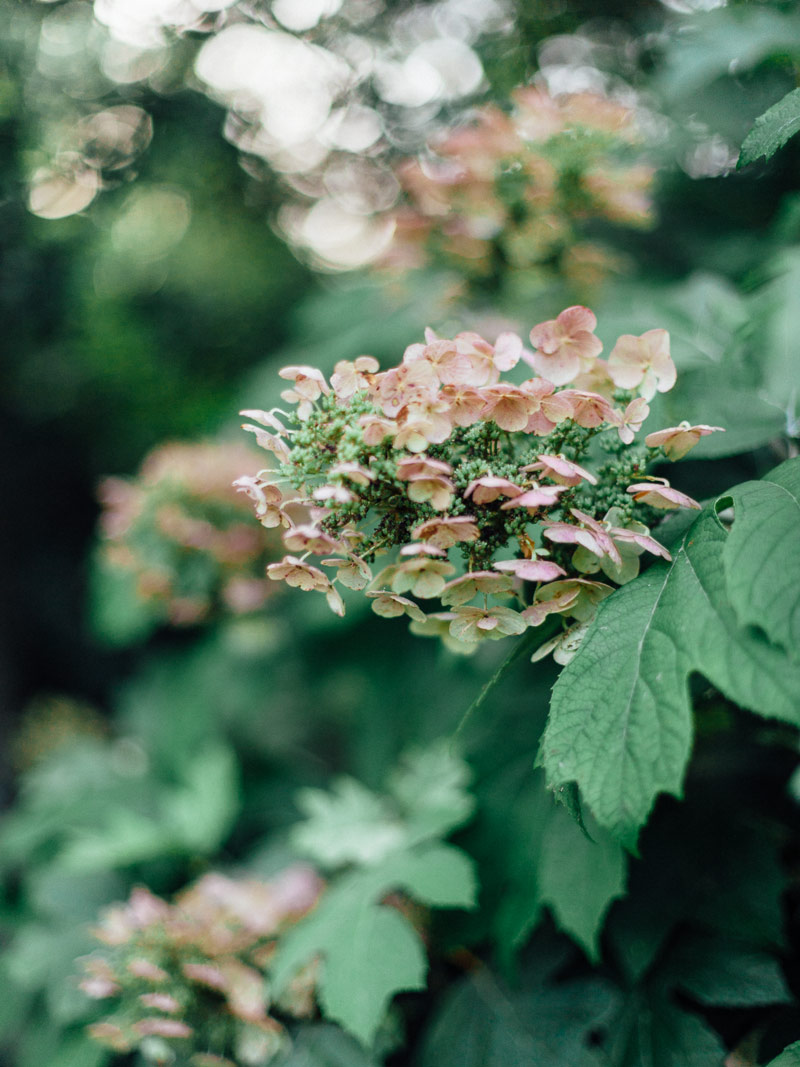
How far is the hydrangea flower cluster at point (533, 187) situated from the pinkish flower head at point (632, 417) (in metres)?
1.01

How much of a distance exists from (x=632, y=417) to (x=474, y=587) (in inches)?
11.1

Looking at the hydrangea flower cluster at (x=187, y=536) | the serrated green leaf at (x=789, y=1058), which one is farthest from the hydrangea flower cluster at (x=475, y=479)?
the hydrangea flower cluster at (x=187, y=536)

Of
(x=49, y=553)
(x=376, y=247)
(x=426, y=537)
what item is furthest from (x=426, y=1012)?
(x=49, y=553)

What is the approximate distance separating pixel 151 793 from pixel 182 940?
3.09 feet

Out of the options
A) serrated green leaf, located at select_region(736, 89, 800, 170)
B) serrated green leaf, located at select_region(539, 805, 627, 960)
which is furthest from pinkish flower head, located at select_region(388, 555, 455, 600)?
serrated green leaf, located at select_region(736, 89, 800, 170)

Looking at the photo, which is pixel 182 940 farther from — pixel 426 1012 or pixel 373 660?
pixel 373 660

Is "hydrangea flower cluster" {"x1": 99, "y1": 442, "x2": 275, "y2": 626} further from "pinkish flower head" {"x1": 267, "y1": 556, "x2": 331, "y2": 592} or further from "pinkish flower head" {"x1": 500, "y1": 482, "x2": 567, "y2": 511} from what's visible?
"pinkish flower head" {"x1": 500, "y1": 482, "x2": 567, "y2": 511}

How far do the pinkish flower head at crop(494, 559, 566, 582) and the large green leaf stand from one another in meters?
0.66

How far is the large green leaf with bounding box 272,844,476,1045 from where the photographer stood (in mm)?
1078

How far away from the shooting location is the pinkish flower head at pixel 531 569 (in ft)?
2.32

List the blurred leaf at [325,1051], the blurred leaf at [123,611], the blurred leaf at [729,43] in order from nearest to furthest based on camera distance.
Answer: the blurred leaf at [325,1051]
the blurred leaf at [729,43]
the blurred leaf at [123,611]

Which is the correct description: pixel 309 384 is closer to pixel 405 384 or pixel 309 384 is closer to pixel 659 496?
pixel 405 384

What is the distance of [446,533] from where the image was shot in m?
0.71

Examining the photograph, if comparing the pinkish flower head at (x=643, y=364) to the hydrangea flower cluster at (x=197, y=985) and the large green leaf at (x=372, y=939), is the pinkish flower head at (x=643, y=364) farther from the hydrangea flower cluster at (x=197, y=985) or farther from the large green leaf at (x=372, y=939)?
the hydrangea flower cluster at (x=197, y=985)
